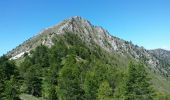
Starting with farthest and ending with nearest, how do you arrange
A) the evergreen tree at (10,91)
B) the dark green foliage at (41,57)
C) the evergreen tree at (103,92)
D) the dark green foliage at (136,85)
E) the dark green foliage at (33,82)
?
the dark green foliage at (41,57)
the dark green foliage at (33,82)
the evergreen tree at (103,92)
the dark green foliage at (136,85)
the evergreen tree at (10,91)

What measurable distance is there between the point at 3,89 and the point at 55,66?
4807cm

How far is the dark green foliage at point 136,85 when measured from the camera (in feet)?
254

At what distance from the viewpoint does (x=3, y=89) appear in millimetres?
70188

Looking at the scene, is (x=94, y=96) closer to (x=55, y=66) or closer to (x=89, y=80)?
(x=89, y=80)

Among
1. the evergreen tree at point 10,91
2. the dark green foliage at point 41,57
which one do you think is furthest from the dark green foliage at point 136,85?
the dark green foliage at point 41,57

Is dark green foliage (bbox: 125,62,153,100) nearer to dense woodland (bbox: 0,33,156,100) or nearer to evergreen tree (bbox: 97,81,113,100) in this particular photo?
dense woodland (bbox: 0,33,156,100)

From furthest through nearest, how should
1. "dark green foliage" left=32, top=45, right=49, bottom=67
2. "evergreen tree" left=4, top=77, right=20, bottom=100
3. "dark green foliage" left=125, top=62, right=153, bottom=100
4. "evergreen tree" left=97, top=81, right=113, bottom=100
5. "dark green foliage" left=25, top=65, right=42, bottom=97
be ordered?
"dark green foliage" left=32, top=45, right=49, bottom=67 < "dark green foliage" left=25, top=65, right=42, bottom=97 < "evergreen tree" left=97, top=81, right=113, bottom=100 < "dark green foliage" left=125, top=62, right=153, bottom=100 < "evergreen tree" left=4, top=77, right=20, bottom=100

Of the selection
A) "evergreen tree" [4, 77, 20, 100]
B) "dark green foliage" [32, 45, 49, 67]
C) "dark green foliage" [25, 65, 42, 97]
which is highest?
"dark green foliage" [32, 45, 49, 67]

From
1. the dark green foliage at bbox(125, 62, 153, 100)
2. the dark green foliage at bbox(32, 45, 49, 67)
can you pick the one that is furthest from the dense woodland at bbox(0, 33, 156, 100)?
the dark green foliage at bbox(32, 45, 49, 67)

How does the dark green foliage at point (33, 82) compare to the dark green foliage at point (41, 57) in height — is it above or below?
below

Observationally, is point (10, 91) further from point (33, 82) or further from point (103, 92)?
point (33, 82)

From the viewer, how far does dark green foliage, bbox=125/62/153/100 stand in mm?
77438

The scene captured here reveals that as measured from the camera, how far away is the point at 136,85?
254ft

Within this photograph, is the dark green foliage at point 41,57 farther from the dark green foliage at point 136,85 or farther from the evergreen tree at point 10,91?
the evergreen tree at point 10,91
